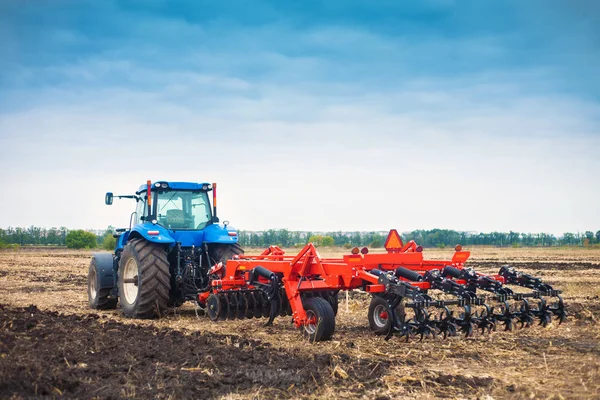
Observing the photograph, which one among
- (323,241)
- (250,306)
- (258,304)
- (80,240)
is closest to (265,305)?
(258,304)

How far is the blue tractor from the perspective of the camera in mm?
11562

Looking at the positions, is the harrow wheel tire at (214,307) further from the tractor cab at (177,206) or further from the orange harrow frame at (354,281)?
the tractor cab at (177,206)

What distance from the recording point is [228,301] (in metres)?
10.7

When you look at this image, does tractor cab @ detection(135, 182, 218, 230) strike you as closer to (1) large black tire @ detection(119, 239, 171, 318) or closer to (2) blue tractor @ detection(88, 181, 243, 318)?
(2) blue tractor @ detection(88, 181, 243, 318)

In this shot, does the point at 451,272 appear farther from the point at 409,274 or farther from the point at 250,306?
the point at 250,306

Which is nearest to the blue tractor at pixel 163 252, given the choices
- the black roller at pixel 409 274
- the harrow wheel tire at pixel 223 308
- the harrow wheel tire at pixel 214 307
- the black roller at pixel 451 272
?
the harrow wheel tire at pixel 214 307

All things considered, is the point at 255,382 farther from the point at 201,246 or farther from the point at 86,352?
the point at 201,246

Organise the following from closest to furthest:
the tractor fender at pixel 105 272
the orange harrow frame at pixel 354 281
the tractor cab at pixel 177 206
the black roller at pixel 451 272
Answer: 1. the orange harrow frame at pixel 354 281
2. the black roller at pixel 451 272
3. the tractor cab at pixel 177 206
4. the tractor fender at pixel 105 272

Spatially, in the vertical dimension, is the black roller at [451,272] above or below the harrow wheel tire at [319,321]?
above

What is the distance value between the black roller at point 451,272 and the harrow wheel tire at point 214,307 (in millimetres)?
3686

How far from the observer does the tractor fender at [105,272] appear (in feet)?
43.4

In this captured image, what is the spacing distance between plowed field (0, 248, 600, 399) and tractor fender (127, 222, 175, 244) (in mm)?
1513

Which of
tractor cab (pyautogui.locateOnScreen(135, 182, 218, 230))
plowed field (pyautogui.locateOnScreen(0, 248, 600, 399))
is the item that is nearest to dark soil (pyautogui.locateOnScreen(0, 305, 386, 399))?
plowed field (pyautogui.locateOnScreen(0, 248, 600, 399))

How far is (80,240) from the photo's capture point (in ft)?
241
